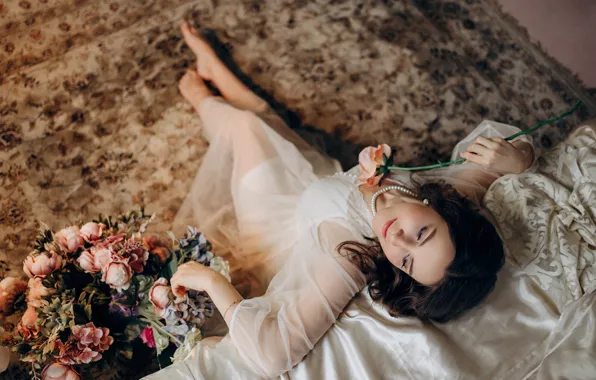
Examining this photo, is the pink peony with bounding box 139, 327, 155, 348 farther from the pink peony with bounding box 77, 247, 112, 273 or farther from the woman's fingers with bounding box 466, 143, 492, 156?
the woman's fingers with bounding box 466, 143, 492, 156

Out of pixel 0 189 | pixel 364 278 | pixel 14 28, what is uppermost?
pixel 14 28

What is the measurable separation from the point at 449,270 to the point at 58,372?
1119 millimetres

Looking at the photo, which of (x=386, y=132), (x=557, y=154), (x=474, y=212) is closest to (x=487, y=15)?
(x=386, y=132)

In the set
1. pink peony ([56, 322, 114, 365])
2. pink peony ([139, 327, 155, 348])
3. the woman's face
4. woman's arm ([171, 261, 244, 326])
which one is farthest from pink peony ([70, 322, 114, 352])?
the woman's face

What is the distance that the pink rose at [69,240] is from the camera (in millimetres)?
1393

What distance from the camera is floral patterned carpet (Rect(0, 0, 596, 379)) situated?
2010 millimetres

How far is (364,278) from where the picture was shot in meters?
1.42

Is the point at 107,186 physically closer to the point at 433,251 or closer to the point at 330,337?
the point at 330,337

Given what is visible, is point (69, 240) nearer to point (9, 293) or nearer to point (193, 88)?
point (9, 293)

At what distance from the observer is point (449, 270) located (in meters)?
1.26

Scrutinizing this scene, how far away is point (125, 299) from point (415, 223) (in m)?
0.85

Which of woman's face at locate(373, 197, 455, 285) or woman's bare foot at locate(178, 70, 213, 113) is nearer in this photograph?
woman's face at locate(373, 197, 455, 285)

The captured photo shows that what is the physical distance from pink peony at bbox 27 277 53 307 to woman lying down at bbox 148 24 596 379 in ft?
1.18

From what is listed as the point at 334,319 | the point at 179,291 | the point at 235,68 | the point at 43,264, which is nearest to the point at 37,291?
the point at 43,264
